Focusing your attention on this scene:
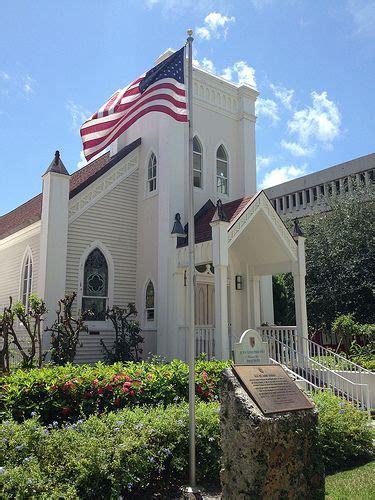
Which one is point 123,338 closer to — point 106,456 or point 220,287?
point 220,287

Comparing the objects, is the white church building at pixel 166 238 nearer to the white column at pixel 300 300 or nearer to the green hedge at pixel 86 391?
the white column at pixel 300 300

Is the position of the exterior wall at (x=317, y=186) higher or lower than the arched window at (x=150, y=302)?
higher

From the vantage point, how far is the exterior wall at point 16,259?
15.9 m

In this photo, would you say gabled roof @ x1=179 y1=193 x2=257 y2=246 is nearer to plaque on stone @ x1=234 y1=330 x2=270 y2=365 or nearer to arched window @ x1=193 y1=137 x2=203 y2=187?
arched window @ x1=193 y1=137 x2=203 y2=187

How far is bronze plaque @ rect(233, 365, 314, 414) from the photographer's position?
5262 millimetres

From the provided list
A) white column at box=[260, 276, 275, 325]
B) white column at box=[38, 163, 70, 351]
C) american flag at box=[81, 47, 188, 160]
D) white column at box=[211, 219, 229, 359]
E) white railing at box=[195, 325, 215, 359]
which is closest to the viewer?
american flag at box=[81, 47, 188, 160]

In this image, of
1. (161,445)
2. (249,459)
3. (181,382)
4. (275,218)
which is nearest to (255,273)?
(275,218)

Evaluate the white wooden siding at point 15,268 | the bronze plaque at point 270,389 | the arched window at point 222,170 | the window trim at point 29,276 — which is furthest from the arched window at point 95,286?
the bronze plaque at point 270,389

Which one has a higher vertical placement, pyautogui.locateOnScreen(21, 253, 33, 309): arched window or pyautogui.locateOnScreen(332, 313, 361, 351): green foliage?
pyautogui.locateOnScreen(21, 253, 33, 309): arched window

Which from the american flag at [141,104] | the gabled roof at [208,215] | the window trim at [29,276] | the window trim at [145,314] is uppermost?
the american flag at [141,104]

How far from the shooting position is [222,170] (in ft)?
59.5

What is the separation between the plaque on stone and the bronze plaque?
2561 millimetres

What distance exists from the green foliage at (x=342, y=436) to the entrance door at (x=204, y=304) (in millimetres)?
8024

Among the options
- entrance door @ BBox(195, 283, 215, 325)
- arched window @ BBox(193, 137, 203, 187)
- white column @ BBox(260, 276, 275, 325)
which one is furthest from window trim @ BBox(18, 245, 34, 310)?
white column @ BBox(260, 276, 275, 325)
